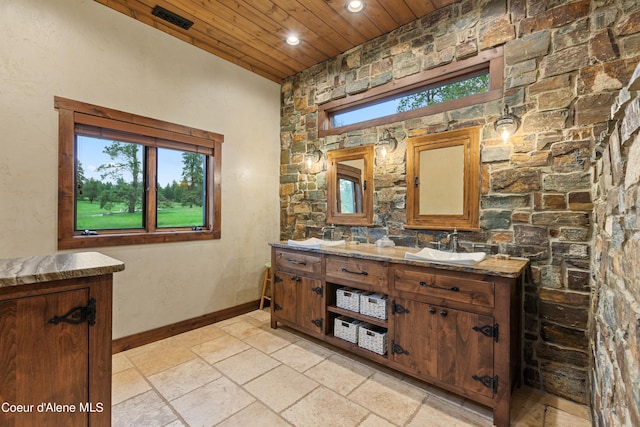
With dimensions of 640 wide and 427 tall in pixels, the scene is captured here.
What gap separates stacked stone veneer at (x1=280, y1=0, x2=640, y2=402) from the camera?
1952 mm

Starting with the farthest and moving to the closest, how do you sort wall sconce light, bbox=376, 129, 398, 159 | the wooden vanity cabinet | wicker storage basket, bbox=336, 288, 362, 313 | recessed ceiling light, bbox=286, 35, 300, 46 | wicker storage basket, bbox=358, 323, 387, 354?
recessed ceiling light, bbox=286, 35, 300, 46
wall sconce light, bbox=376, 129, 398, 159
the wooden vanity cabinet
wicker storage basket, bbox=336, 288, 362, 313
wicker storage basket, bbox=358, 323, 387, 354

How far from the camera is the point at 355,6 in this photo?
2.58m

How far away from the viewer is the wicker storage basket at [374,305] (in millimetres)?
2359

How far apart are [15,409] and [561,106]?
3.42m

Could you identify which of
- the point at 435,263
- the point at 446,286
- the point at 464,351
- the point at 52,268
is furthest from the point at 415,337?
the point at 52,268

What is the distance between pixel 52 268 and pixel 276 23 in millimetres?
2760

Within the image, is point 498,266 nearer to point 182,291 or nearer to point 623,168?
point 623,168

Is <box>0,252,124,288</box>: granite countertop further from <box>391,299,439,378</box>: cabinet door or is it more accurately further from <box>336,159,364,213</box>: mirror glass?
<box>336,159,364,213</box>: mirror glass

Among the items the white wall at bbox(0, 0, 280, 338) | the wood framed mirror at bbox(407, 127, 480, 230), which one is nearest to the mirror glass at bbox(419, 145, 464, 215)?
the wood framed mirror at bbox(407, 127, 480, 230)

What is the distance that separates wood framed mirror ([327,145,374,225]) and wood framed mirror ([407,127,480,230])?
47 cm

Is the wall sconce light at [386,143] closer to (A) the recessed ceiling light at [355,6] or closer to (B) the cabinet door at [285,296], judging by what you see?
(A) the recessed ceiling light at [355,6]

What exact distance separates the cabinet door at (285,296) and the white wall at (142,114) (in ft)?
2.33

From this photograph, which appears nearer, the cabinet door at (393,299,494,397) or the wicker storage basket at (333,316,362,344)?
the cabinet door at (393,299,494,397)

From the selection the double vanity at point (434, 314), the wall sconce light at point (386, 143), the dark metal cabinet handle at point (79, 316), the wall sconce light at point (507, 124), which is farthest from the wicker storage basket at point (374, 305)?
the dark metal cabinet handle at point (79, 316)
